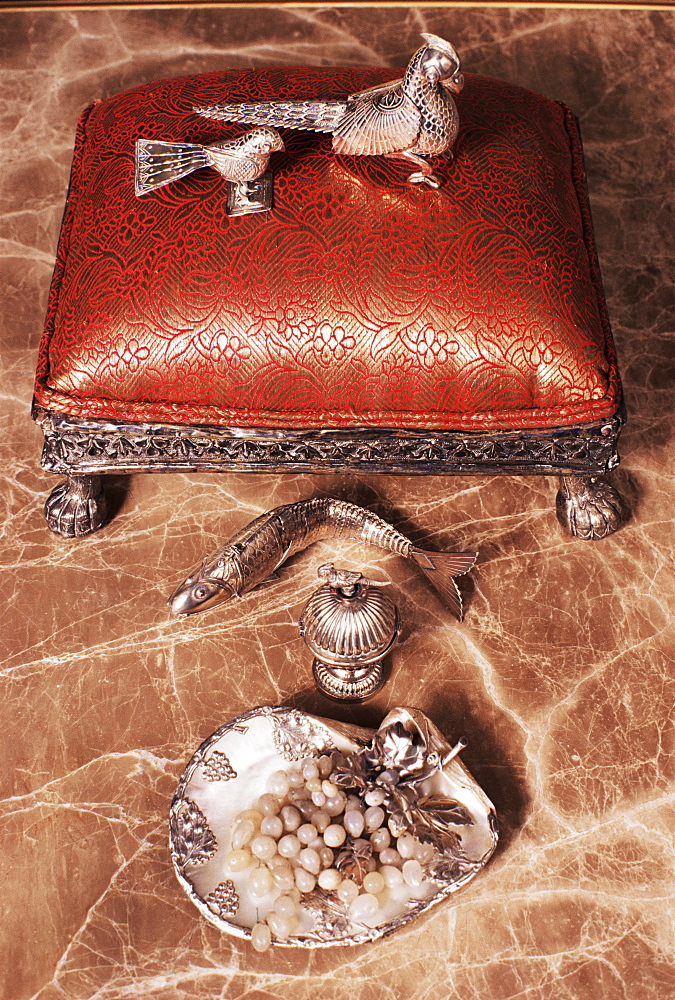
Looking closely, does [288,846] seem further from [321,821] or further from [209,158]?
[209,158]

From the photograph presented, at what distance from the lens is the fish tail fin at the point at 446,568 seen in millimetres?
1456

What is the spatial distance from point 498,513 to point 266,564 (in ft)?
1.47

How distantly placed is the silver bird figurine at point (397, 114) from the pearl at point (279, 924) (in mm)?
1011

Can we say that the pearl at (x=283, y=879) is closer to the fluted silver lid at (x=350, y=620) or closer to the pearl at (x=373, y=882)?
the pearl at (x=373, y=882)

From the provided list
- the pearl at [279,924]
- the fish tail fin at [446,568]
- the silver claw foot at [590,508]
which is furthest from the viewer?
the silver claw foot at [590,508]

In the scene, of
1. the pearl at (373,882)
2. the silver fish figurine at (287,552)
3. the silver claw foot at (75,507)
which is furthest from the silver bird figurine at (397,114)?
the pearl at (373,882)

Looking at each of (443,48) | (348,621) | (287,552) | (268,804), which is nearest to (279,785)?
(268,804)

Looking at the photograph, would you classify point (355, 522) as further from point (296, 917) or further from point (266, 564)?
point (296, 917)

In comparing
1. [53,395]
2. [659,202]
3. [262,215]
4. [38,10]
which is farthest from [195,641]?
[38,10]

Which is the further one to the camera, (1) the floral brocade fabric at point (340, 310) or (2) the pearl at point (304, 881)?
(1) the floral brocade fabric at point (340, 310)

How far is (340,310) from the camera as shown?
1.36m

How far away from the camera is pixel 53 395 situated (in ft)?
4.61

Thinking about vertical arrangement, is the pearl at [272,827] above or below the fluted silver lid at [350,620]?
below

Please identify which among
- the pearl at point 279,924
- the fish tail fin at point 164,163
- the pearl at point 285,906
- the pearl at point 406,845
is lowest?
the pearl at point 279,924
